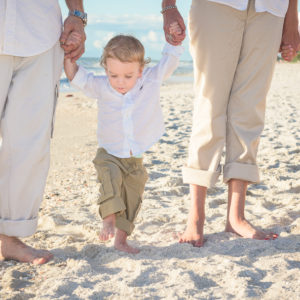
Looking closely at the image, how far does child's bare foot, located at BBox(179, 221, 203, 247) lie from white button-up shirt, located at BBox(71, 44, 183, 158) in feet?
1.69

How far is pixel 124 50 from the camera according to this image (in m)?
2.47

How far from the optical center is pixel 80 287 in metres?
2.06

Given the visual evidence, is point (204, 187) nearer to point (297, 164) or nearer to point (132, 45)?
point (132, 45)

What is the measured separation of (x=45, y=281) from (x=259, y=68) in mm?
1558

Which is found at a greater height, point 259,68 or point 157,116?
point 259,68


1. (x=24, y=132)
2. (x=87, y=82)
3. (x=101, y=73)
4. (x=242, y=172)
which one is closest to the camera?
(x=24, y=132)

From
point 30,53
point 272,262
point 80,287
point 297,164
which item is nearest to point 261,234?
point 272,262

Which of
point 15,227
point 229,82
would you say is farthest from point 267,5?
point 15,227

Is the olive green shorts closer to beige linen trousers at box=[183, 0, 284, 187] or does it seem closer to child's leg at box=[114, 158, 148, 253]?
child's leg at box=[114, 158, 148, 253]

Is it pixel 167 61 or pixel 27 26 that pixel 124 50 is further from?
pixel 27 26

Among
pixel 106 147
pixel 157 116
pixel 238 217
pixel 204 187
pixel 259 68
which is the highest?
pixel 259 68

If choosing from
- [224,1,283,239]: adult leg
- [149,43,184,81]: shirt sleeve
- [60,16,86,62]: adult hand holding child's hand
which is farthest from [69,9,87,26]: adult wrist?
[224,1,283,239]: adult leg

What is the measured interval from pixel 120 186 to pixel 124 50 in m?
0.73

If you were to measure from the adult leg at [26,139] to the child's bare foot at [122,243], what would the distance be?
1.33 feet
